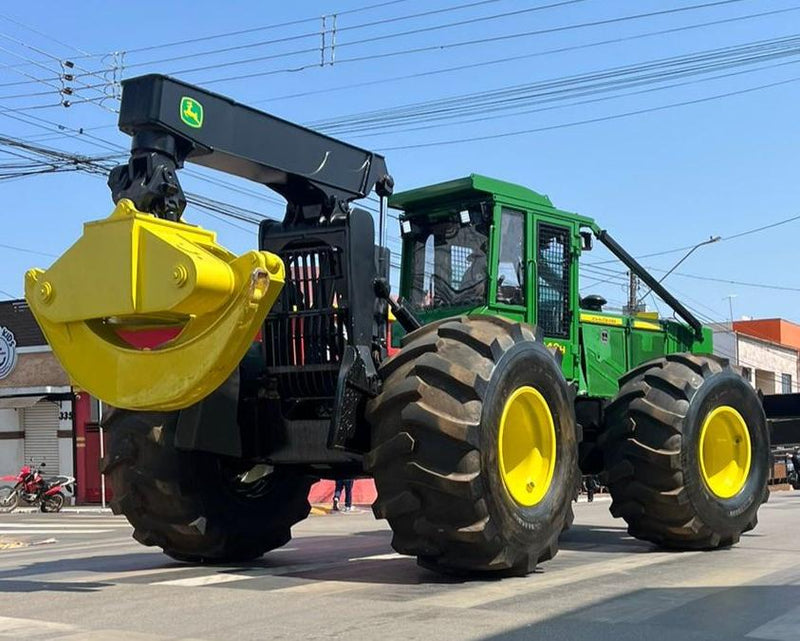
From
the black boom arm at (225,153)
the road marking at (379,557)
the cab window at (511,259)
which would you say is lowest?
the road marking at (379,557)

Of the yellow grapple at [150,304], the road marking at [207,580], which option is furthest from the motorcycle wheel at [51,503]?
the yellow grapple at [150,304]

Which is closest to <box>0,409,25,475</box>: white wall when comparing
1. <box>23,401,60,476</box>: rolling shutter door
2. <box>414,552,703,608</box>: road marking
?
<box>23,401,60,476</box>: rolling shutter door

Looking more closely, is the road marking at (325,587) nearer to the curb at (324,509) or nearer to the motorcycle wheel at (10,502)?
the curb at (324,509)

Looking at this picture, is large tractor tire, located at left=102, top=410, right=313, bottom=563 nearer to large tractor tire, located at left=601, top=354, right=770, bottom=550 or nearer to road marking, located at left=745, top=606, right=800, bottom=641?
large tractor tire, located at left=601, top=354, right=770, bottom=550

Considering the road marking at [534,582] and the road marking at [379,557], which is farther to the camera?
the road marking at [379,557]

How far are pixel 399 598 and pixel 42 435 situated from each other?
930 inches

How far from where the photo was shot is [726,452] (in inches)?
419

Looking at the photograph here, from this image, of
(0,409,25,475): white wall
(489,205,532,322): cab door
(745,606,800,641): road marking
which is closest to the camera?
(745,606,800,641): road marking

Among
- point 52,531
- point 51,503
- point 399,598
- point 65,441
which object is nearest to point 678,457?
point 399,598

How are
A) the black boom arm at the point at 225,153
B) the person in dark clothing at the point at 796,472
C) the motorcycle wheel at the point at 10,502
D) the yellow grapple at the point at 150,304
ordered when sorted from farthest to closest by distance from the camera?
the person in dark clothing at the point at 796,472 → the motorcycle wheel at the point at 10,502 → the black boom arm at the point at 225,153 → the yellow grapple at the point at 150,304

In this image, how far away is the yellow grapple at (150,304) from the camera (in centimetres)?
693

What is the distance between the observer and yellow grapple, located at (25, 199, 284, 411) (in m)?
6.93

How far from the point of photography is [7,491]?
1044 inches

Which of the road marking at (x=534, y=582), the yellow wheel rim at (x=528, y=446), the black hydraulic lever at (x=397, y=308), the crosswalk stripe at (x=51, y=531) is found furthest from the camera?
the crosswalk stripe at (x=51, y=531)
